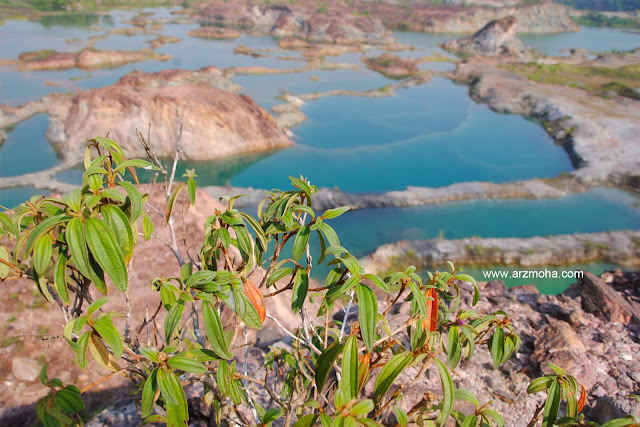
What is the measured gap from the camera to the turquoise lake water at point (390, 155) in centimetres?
1298

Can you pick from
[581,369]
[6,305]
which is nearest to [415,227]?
[581,369]

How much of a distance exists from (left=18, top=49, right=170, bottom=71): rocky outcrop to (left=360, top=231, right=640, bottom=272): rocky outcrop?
96.6 ft

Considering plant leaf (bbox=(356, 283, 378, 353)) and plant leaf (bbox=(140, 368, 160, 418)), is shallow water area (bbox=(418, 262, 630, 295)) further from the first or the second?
plant leaf (bbox=(140, 368, 160, 418))

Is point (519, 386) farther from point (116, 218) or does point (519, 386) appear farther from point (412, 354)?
point (116, 218)

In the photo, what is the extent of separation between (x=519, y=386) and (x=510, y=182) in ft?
41.2

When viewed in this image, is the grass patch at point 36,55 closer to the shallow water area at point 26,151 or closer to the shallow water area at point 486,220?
the shallow water area at point 26,151

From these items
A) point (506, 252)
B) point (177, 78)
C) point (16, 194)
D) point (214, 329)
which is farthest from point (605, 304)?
point (177, 78)

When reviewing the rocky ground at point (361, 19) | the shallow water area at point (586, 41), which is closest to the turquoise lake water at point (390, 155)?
the rocky ground at point (361, 19)

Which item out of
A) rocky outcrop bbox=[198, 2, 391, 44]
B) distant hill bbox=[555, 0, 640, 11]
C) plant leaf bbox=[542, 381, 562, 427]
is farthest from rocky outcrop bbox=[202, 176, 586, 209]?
distant hill bbox=[555, 0, 640, 11]

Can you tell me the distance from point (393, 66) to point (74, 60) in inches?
978

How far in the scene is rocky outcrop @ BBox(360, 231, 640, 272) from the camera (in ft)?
35.9

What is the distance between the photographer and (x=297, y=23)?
50312mm

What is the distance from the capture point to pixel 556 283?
33.7 ft

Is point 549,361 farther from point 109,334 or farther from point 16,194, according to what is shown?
point 16,194
